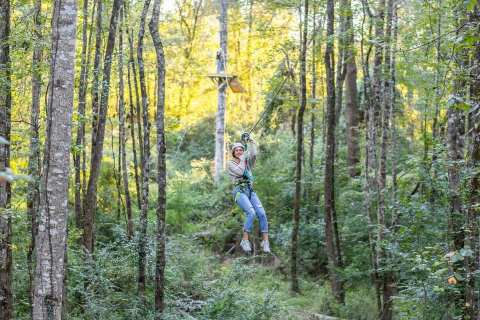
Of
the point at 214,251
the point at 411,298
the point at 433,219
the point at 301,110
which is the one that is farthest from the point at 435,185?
the point at 214,251

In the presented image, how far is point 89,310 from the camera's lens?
389 inches

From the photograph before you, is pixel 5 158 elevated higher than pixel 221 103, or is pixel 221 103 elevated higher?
pixel 221 103

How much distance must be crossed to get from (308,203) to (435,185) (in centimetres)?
660

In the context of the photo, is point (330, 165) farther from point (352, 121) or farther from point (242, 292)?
point (352, 121)

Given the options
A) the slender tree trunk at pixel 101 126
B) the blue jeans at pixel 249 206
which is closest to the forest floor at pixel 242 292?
the blue jeans at pixel 249 206

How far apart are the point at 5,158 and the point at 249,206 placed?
3.85 metres

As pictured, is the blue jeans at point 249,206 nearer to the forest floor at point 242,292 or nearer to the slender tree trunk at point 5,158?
the forest floor at point 242,292

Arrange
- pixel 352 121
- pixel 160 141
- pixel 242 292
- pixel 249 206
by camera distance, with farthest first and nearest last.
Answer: pixel 352 121
pixel 242 292
pixel 249 206
pixel 160 141

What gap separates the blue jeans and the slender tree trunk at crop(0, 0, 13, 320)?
359cm

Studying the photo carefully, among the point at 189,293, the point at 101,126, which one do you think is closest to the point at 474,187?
the point at 101,126

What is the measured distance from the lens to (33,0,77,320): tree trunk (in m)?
5.99

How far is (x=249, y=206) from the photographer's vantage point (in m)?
9.64

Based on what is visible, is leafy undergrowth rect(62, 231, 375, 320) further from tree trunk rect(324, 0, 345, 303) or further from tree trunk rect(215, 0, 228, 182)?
tree trunk rect(215, 0, 228, 182)

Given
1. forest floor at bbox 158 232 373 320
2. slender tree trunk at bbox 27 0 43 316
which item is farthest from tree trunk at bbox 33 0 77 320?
forest floor at bbox 158 232 373 320
